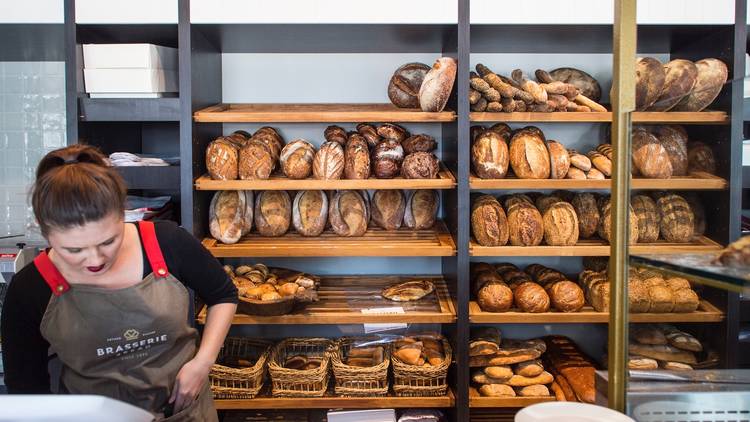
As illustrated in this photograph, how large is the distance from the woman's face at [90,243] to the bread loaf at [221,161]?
1.29 meters

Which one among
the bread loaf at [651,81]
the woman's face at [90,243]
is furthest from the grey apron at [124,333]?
the bread loaf at [651,81]

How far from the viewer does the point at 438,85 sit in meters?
2.86

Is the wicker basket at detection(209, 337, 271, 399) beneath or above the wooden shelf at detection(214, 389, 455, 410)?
above

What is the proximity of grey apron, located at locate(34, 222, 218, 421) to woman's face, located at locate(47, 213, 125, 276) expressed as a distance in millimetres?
152

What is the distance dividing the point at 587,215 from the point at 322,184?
3.59 ft

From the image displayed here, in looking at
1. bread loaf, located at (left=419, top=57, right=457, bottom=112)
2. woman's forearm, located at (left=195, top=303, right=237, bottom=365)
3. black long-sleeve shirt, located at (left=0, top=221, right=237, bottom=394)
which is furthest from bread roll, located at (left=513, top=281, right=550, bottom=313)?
black long-sleeve shirt, located at (left=0, top=221, right=237, bottom=394)

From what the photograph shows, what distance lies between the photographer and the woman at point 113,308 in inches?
64.7

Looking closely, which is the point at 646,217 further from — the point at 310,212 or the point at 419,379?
the point at 310,212

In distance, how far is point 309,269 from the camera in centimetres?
347

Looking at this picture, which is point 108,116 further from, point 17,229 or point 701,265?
point 701,265

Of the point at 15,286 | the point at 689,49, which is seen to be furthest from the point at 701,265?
the point at 689,49

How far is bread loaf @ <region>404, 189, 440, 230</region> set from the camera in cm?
323

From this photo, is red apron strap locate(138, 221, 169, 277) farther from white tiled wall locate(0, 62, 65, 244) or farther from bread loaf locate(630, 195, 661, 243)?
white tiled wall locate(0, 62, 65, 244)

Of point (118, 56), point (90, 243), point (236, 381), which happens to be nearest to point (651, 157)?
point (90, 243)
